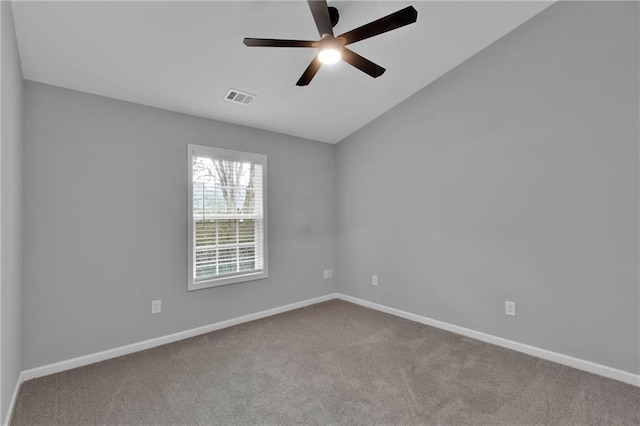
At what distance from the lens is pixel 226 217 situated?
11.7 ft

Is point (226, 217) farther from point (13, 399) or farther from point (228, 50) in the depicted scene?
point (13, 399)

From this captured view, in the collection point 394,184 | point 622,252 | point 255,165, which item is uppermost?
point 255,165

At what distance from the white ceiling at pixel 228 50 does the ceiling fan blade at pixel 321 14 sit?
1.48ft

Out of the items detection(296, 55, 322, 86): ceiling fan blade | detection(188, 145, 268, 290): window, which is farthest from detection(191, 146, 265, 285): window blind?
detection(296, 55, 322, 86): ceiling fan blade

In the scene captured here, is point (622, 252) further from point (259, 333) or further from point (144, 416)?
point (144, 416)

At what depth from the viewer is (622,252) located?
7.57ft

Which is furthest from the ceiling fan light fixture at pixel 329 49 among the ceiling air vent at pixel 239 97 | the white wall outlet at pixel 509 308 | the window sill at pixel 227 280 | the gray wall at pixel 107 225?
the white wall outlet at pixel 509 308

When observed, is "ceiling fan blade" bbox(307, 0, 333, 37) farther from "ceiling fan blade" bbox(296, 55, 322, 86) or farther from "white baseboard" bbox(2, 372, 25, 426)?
"white baseboard" bbox(2, 372, 25, 426)

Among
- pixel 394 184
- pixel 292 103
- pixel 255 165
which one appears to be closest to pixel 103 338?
pixel 255 165

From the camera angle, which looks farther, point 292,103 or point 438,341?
point 292,103

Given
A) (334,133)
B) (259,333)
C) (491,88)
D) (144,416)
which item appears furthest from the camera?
(334,133)

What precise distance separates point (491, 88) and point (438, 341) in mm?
2562

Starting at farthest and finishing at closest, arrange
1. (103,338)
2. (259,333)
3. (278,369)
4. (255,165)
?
(255,165), (259,333), (103,338), (278,369)

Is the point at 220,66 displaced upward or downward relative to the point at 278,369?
upward
